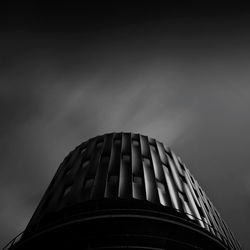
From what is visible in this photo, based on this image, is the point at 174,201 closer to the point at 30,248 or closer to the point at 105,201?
the point at 105,201

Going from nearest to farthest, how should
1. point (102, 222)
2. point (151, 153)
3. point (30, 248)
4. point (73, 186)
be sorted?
point (102, 222) → point (30, 248) → point (73, 186) → point (151, 153)

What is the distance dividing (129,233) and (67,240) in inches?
134

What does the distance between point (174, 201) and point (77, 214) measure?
237 inches

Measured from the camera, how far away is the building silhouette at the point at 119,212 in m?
16.4

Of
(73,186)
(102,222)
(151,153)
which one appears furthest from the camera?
(151,153)

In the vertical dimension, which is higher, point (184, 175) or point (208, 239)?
point (184, 175)

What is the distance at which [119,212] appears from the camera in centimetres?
1631

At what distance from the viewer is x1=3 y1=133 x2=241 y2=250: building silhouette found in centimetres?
1644

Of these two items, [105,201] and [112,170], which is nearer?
[105,201]

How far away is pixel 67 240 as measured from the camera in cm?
1681

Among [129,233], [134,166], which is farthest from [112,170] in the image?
[129,233]

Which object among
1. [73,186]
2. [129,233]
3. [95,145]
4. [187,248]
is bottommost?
[187,248]

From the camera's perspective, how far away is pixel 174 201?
1881 centimetres

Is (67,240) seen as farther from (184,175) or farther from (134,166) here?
(184,175)
